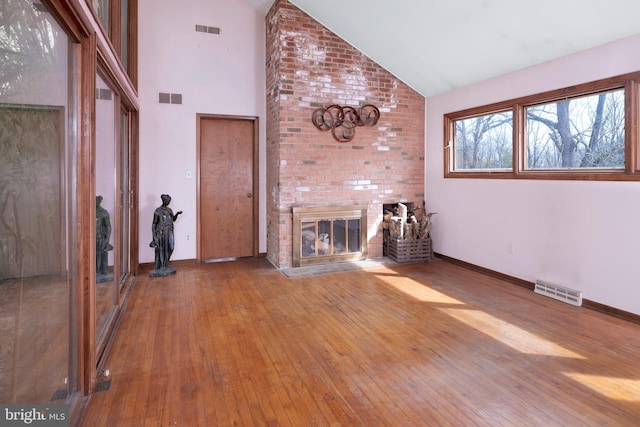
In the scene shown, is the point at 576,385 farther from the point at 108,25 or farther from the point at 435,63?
the point at 108,25

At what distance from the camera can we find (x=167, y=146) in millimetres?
4969

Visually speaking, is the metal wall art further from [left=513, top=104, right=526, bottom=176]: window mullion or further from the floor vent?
the floor vent

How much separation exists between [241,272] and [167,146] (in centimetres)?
192

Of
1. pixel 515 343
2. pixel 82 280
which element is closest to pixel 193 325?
pixel 82 280

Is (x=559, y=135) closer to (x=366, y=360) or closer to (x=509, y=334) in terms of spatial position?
(x=509, y=334)

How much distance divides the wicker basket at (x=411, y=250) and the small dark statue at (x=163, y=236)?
291cm

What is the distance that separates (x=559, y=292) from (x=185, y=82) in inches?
196

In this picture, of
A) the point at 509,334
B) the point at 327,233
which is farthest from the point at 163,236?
the point at 509,334

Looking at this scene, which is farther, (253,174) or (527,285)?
(253,174)

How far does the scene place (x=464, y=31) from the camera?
3.88 m

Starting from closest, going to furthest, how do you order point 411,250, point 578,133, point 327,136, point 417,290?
point 578,133
point 417,290
point 327,136
point 411,250

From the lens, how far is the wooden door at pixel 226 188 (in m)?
5.23

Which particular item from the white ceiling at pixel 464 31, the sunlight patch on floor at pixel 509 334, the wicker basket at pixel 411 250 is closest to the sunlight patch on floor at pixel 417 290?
the sunlight patch on floor at pixel 509 334

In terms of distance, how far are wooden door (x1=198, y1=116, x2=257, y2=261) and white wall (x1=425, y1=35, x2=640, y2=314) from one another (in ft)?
9.02
